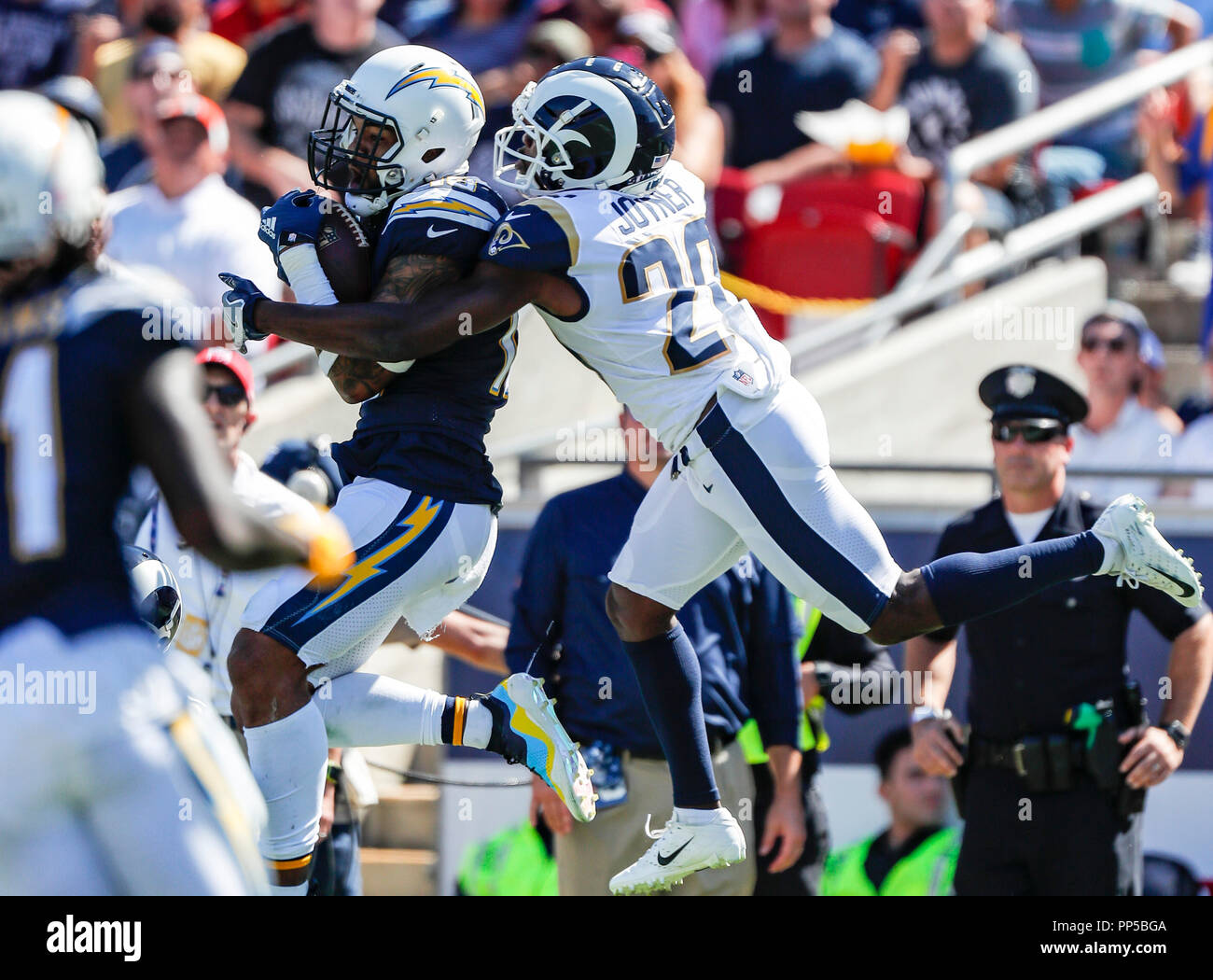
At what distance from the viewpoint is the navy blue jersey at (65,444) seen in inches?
122

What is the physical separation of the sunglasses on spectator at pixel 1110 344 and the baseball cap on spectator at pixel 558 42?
264cm

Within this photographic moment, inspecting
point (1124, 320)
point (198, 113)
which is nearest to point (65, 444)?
point (198, 113)

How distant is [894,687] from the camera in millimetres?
6117

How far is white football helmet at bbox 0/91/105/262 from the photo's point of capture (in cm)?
313

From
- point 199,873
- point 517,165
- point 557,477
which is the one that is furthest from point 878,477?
point 199,873

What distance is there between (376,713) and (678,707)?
2.61 feet

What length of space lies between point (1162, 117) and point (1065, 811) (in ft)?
14.3

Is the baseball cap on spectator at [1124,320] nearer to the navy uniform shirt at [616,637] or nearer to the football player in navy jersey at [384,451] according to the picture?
the navy uniform shirt at [616,637]

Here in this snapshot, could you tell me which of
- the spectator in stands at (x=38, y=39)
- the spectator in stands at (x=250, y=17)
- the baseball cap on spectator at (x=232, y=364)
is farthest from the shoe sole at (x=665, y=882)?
the spectator in stands at (x=38, y=39)

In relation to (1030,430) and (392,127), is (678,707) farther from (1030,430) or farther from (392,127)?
(392,127)

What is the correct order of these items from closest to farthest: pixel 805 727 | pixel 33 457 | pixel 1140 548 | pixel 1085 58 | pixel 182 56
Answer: pixel 33 457 → pixel 1140 548 → pixel 805 727 → pixel 182 56 → pixel 1085 58

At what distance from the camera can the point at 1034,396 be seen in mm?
5355
